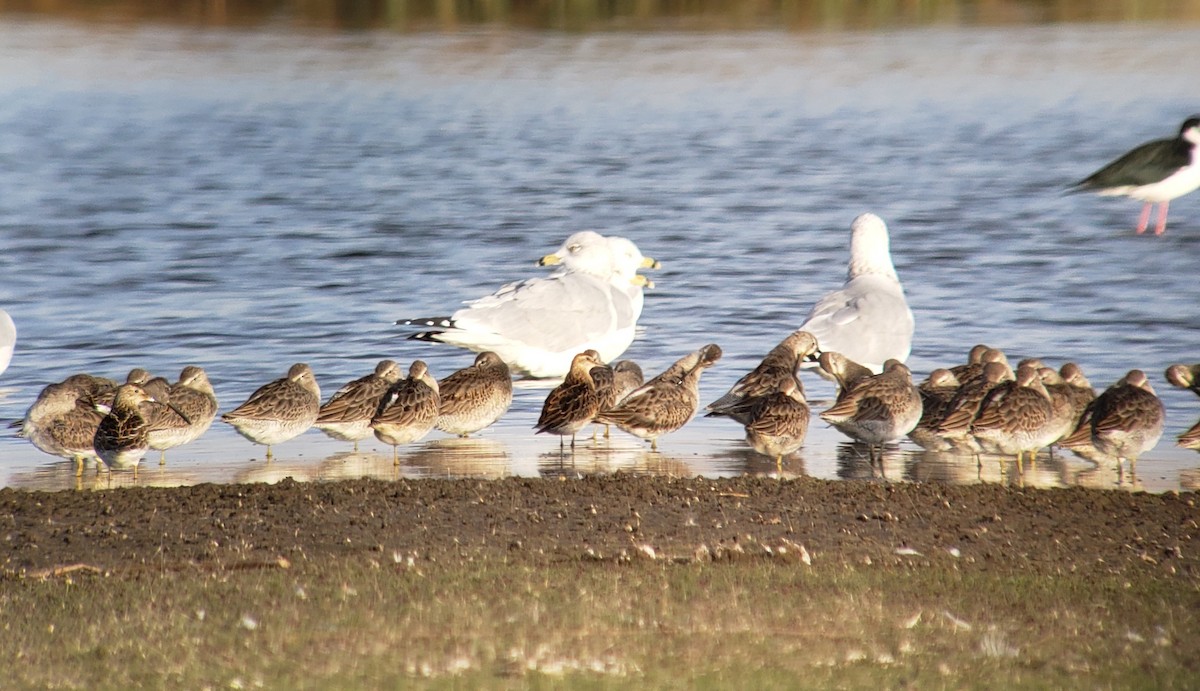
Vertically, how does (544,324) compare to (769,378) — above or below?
below

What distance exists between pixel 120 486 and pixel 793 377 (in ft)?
14.2

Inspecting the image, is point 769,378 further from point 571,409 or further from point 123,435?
point 123,435

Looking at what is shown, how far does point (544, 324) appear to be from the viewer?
13945 millimetres

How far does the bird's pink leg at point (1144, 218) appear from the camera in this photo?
20891 mm

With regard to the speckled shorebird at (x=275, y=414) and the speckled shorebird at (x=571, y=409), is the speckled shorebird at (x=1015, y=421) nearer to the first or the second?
the speckled shorebird at (x=571, y=409)

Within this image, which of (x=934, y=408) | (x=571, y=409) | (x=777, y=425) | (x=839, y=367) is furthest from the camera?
(x=839, y=367)

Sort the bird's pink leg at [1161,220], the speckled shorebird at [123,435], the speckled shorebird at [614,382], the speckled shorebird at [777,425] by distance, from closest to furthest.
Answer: the speckled shorebird at [123,435]
the speckled shorebird at [777,425]
the speckled shorebird at [614,382]
the bird's pink leg at [1161,220]

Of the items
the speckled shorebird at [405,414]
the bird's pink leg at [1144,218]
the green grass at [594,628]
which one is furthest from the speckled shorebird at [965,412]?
the bird's pink leg at [1144,218]

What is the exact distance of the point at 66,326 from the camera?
15375mm

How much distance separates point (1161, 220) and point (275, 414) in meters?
14.3

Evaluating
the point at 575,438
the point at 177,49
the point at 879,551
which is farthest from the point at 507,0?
the point at 879,551

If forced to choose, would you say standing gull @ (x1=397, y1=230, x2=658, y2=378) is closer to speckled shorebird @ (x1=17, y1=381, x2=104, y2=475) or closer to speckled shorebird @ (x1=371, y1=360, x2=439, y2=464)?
speckled shorebird @ (x1=371, y1=360, x2=439, y2=464)

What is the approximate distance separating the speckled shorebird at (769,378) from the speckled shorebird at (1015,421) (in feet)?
4.08

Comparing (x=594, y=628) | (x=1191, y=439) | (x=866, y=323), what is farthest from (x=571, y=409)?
(x=594, y=628)
